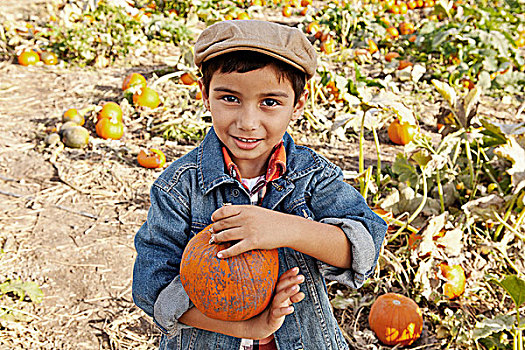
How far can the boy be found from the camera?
160 centimetres

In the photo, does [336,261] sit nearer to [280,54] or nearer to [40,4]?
[280,54]

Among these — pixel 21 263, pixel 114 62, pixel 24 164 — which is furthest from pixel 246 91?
pixel 114 62

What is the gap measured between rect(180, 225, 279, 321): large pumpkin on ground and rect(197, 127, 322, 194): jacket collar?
247 mm

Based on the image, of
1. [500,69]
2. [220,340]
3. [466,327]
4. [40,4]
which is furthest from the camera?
[40,4]

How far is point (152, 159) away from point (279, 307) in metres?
3.59

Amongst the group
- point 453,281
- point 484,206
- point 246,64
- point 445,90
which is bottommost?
point 453,281

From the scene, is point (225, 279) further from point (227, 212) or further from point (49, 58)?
point (49, 58)

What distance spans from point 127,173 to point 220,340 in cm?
340

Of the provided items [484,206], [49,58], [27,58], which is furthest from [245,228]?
[27,58]

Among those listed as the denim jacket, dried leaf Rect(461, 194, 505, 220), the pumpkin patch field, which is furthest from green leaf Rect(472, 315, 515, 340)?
the denim jacket

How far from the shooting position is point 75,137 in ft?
17.1

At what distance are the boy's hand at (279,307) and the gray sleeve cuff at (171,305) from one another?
0.22 metres

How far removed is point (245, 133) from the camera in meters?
1.70

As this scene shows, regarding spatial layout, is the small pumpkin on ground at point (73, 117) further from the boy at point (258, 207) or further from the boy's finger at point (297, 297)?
the boy's finger at point (297, 297)
